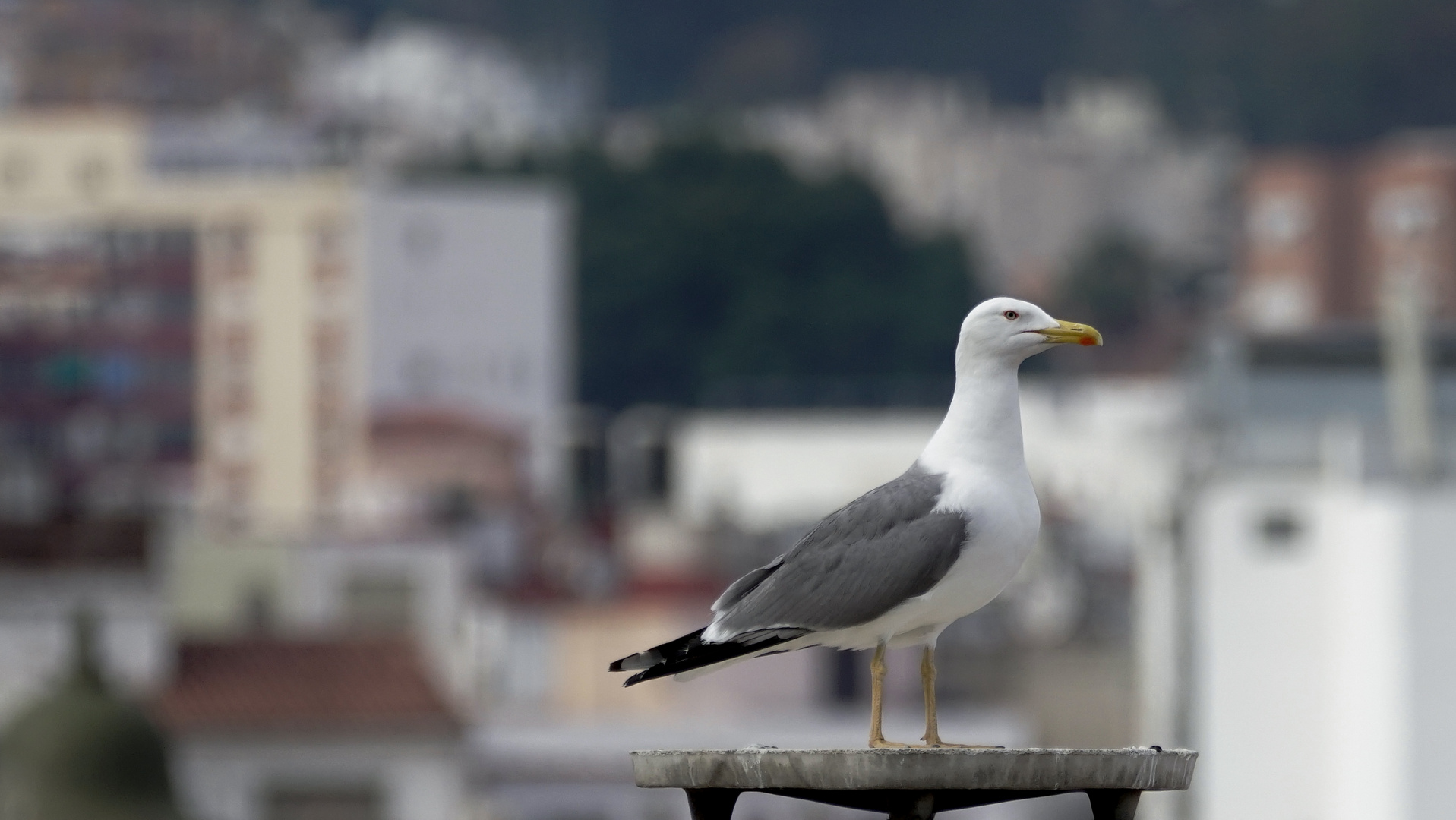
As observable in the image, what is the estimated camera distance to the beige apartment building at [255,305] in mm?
161875

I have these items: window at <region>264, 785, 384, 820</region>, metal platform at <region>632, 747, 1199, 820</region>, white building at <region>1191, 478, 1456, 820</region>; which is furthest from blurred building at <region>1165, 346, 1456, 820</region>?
metal platform at <region>632, 747, 1199, 820</region>

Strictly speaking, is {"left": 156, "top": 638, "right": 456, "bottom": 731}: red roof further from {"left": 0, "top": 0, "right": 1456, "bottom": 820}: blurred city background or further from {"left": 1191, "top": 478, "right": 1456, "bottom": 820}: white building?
{"left": 1191, "top": 478, "right": 1456, "bottom": 820}: white building

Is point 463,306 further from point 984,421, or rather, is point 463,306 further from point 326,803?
point 984,421

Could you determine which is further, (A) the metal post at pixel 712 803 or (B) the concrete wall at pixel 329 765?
(B) the concrete wall at pixel 329 765

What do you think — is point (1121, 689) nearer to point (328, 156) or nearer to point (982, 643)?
point (982, 643)

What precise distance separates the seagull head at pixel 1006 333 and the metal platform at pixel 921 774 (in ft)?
3.95

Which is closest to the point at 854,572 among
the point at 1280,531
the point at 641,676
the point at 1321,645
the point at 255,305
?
the point at 641,676

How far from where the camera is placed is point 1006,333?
35.6 ft

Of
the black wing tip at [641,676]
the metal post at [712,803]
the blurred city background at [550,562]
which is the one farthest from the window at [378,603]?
the black wing tip at [641,676]

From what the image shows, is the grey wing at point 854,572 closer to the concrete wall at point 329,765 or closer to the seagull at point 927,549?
the seagull at point 927,549

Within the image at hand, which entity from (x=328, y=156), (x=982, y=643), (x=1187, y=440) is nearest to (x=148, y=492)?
(x=328, y=156)

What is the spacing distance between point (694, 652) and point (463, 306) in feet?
488

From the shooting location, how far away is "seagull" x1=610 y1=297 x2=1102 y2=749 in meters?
10.7

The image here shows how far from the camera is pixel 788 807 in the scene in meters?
71.1
